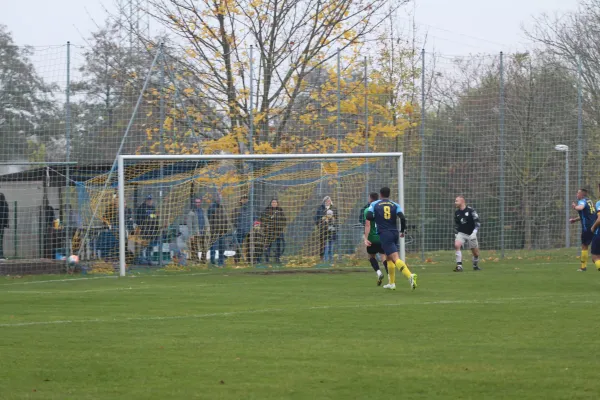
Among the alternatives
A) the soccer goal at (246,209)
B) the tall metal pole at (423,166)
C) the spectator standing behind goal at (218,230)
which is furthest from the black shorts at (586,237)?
the spectator standing behind goal at (218,230)

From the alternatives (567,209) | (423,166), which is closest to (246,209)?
(423,166)

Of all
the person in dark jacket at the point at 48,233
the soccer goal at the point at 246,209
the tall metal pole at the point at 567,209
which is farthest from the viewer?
the tall metal pole at the point at 567,209

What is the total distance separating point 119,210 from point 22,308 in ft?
27.5

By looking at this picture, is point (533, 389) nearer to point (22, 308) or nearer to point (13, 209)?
point (22, 308)

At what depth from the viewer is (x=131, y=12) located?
32156mm

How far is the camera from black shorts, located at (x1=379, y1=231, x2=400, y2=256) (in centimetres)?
1777

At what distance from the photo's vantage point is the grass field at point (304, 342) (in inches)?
312

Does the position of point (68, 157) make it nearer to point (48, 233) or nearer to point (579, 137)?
point (48, 233)

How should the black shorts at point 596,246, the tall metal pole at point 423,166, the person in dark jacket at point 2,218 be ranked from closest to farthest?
the black shorts at point 596,246
the person in dark jacket at point 2,218
the tall metal pole at point 423,166

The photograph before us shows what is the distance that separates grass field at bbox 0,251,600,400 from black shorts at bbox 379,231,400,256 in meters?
0.80

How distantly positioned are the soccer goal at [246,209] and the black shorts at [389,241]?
20.6 feet

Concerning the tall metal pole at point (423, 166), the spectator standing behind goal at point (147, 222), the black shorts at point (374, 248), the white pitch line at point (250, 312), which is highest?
the tall metal pole at point (423, 166)

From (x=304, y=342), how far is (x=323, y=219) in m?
15.0

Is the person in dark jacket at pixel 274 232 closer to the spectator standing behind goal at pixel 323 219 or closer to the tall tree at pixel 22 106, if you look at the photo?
the spectator standing behind goal at pixel 323 219
